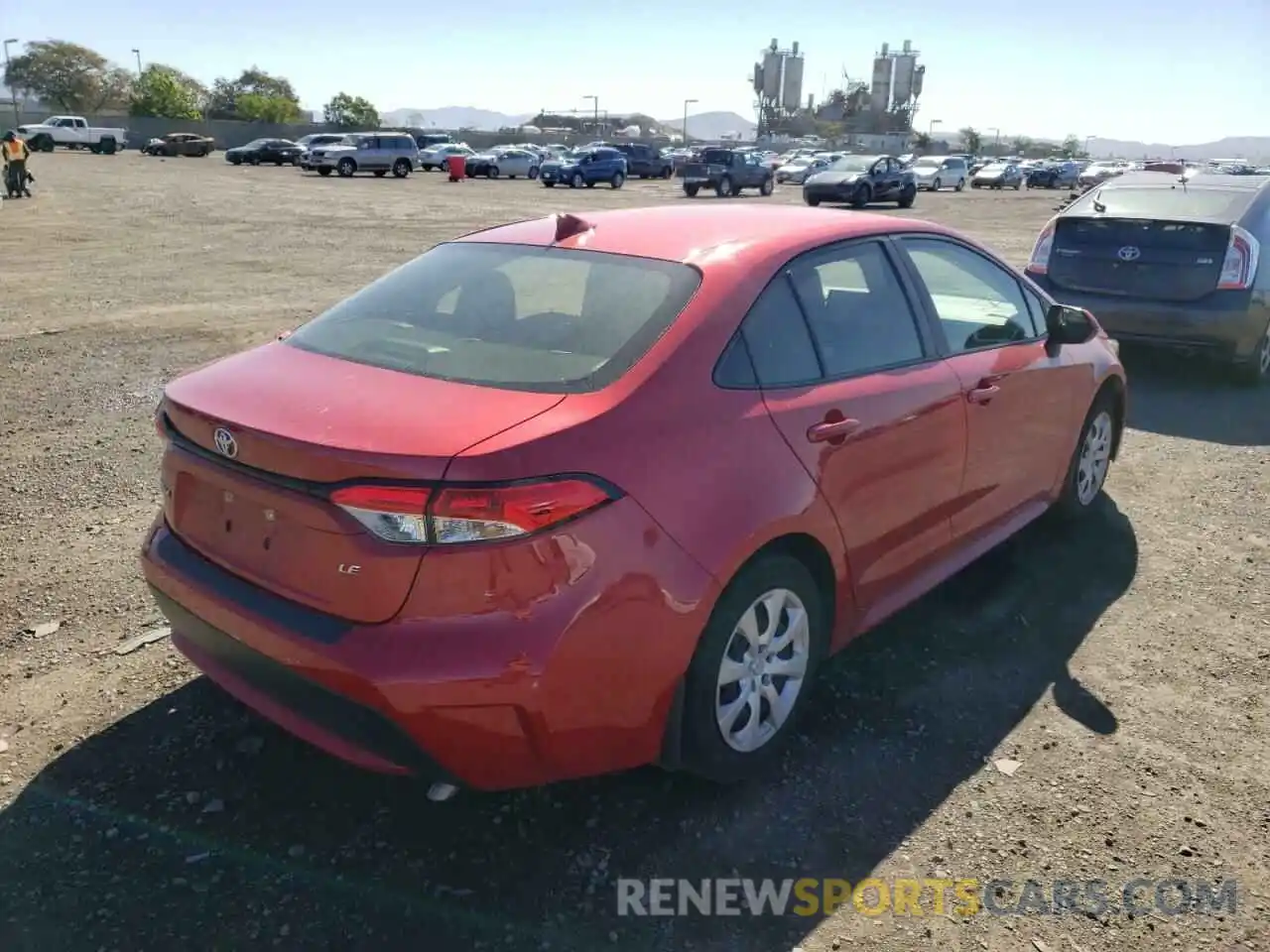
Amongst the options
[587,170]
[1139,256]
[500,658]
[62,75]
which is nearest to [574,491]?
[500,658]

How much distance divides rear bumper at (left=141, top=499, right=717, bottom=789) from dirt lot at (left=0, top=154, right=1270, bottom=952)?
14.6 inches

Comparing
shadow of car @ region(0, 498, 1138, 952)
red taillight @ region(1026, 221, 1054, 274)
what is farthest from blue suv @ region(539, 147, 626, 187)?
shadow of car @ region(0, 498, 1138, 952)

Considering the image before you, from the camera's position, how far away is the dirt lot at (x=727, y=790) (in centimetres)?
261

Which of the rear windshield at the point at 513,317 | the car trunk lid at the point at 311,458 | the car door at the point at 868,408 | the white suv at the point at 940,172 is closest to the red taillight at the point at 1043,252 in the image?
the car door at the point at 868,408

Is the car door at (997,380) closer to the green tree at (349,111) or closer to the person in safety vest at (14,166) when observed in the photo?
the person in safety vest at (14,166)

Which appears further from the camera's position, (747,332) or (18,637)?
(18,637)

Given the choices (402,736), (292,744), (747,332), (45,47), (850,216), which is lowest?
(292,744)

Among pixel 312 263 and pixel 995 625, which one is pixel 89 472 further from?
pixel 312 263

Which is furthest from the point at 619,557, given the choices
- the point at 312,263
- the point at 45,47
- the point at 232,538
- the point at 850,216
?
the point at 45,47

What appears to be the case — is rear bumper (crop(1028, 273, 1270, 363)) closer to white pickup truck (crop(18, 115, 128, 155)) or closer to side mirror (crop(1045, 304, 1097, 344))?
side mirror (crop(1045, 304, 1097, 344))

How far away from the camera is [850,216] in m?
3.87

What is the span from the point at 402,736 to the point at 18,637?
2.27 metres

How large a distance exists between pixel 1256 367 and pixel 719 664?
7.12m

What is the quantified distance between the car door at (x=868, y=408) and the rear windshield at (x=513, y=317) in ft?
1.26
